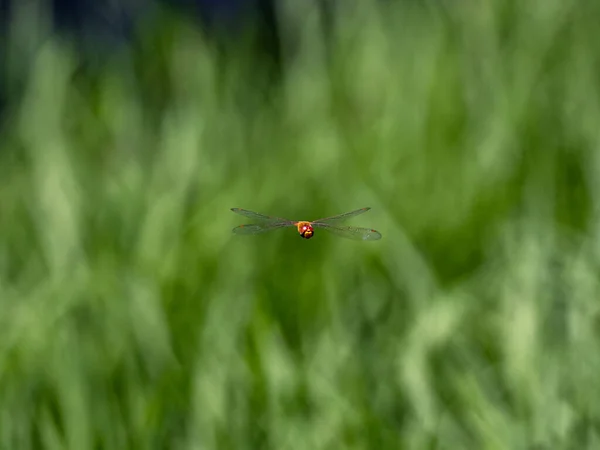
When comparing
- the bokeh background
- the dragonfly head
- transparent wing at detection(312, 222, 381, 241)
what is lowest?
the bokeh background

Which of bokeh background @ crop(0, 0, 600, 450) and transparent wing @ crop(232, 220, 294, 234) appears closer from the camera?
transparent wing @ crop(232, 220, 294, 234)

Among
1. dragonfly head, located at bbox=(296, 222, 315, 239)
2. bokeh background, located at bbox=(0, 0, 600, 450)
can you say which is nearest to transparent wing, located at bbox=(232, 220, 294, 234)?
Answer: dragonfly head, located at bbox=(296, 222, 315, 239)

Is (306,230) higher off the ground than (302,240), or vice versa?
(306,230)

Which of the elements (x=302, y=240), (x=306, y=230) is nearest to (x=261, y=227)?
(x=306, y=230)

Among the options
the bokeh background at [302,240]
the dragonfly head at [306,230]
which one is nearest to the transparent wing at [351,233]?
the dragonfly head at [306,230]

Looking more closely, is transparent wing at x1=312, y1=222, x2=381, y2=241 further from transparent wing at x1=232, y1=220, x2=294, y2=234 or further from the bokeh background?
the bokeh background

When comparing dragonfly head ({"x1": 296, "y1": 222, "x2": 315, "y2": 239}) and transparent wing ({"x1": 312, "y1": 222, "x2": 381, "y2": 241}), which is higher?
dragonfly head ({"x1": 296, "y1": 222, "x2": 315, "y2": 239})

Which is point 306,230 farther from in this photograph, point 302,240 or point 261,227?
point 302,240

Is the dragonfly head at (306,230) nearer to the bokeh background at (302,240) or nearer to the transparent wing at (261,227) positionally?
the transparent wing at (261,227)

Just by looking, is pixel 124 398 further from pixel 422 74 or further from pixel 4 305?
pixel 422 74
